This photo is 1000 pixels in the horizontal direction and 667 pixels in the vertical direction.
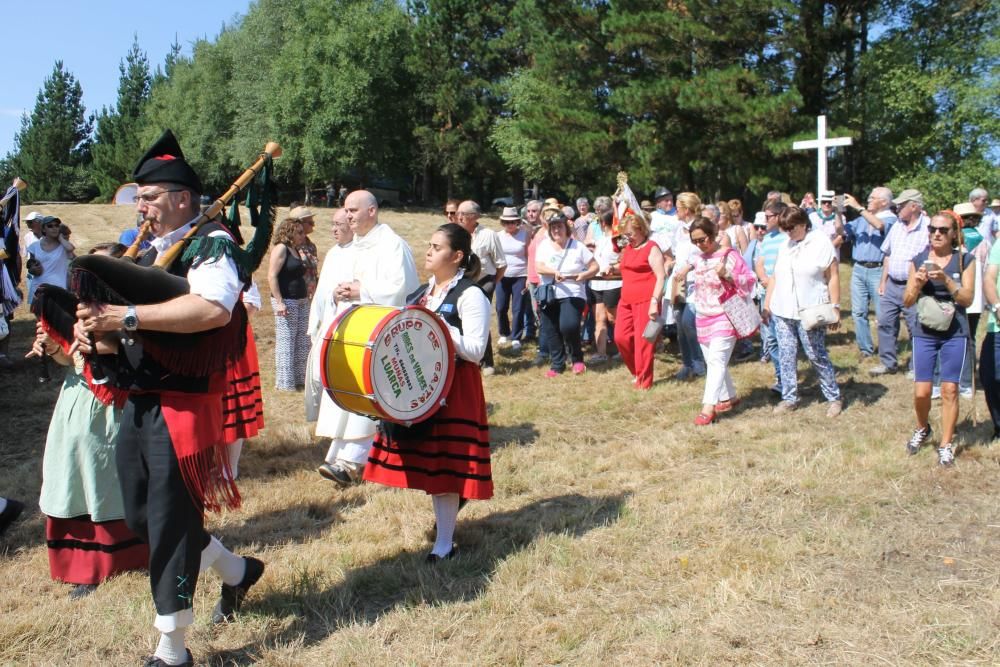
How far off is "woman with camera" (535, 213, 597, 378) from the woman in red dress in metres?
0.73

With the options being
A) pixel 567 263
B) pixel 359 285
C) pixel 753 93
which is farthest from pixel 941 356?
pixel 753 93

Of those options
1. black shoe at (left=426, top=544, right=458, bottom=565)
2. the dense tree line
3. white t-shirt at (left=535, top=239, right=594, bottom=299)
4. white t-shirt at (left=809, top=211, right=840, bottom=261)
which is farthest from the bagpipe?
the dense tree line

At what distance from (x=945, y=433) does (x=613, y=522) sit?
262 centimetres

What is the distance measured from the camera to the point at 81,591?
464 cm

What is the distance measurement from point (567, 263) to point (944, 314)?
463 centimetres

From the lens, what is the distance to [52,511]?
469cm

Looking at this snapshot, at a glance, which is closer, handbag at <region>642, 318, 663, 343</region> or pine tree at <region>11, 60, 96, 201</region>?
handbag at <region>642, 318, 663, 343</region>

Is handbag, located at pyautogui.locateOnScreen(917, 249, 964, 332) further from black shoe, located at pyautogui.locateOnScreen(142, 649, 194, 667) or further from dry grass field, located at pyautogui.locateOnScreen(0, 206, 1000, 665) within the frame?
black shoe, located at pyautogui.locateOnScreen(142, 649, 194, 667)

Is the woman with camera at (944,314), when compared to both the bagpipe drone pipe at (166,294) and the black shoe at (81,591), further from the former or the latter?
the black shoe at (81,591)

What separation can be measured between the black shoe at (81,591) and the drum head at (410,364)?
76.4 inches

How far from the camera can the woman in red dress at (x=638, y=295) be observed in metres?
9.15

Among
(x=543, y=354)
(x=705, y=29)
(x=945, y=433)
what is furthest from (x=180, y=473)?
(x=705, y=29)

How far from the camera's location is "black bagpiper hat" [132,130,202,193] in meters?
3.65

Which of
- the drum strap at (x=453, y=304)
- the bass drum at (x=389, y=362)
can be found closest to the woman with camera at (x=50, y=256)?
the drum strap at (x=453, y=304)
